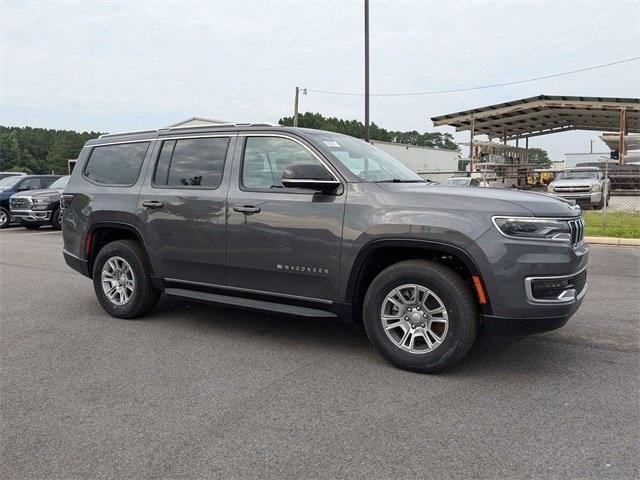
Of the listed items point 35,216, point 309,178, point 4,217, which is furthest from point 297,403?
point 4,217

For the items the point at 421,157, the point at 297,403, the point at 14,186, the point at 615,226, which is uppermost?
the point at 421,157

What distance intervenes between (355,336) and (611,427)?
7.51 feet

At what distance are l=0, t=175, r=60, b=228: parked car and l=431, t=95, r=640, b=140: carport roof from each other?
23376mm

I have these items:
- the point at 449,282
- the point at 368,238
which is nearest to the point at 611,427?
the point at 449,282

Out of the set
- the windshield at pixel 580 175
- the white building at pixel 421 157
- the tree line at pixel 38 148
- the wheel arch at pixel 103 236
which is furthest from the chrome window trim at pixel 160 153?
the tree line at pixel 38 148

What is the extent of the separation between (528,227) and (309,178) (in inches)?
64.4

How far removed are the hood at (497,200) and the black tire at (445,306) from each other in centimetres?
49

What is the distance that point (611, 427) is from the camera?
319 cm

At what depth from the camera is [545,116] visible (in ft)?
121

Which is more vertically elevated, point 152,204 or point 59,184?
point 59,184

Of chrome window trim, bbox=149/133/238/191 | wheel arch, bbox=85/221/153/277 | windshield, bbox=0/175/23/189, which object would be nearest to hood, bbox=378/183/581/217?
chrome window trim, bbox=149/133/238/191

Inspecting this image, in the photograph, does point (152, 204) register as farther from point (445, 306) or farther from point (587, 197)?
point (587, 197)

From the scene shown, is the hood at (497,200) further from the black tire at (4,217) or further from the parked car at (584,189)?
Answer: the black tire at (4,217)

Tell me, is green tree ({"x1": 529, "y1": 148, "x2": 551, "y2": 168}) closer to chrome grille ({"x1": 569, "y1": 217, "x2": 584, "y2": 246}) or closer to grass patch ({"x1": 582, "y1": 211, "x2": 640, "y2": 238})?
grass patch ({"x1": 582, "y1": 211, "x2": 640, "y2": 238})
